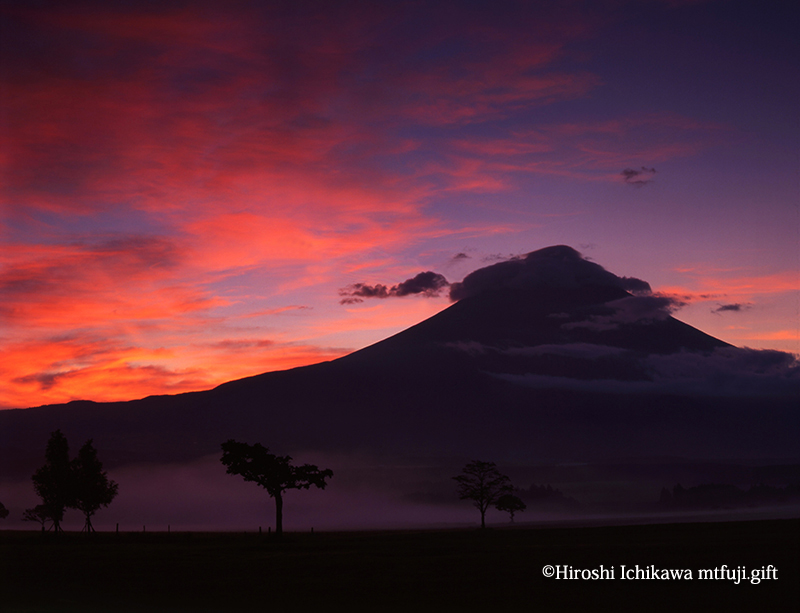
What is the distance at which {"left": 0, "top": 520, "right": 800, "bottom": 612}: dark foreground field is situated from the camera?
39.1 m

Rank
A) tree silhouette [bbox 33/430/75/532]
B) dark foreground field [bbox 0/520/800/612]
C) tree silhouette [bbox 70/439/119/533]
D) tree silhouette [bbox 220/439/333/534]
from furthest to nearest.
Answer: tree silhouette [bbox 70/439/119/533] < tree silhouette [bbox 33/430/75/532] < tree silhouette [bbox 220/439/333/534] < dark foreground field [bbox 0/520/800/612]

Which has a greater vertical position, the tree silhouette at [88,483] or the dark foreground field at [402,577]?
the tree silhouette at [88,483]

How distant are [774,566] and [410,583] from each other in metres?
19.6

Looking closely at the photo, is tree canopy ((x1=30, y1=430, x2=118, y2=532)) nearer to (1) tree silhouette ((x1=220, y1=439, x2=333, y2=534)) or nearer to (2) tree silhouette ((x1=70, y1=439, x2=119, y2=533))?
(2) tree silhouette ((x1=70, y1=439, x2=119, y2=533))

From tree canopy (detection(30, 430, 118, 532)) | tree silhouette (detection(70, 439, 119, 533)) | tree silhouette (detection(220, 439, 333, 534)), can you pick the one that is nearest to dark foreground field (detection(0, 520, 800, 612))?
tree silhouette (detection(220, 439, 333, 534))

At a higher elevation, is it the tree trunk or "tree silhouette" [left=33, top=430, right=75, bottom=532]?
"tree silhouette" [left=33, top=430, right=75, bottom=532]

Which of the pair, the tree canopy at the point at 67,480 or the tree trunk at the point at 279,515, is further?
the tree canopy at the point at 67,480

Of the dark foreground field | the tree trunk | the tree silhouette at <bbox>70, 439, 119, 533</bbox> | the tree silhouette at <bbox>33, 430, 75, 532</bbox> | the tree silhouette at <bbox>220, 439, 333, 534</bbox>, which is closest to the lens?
Result: the dark foreground field

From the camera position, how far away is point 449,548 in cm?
7088

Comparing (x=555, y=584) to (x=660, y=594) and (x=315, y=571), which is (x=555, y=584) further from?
(x=315, y=571)

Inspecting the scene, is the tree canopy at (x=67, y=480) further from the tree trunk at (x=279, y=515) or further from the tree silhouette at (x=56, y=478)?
the tree trunk at (x=279, y=515)

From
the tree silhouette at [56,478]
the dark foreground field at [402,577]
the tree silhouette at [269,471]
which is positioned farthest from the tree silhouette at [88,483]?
the dark foreground field at [402,577]

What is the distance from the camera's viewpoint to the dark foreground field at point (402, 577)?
39.1 m

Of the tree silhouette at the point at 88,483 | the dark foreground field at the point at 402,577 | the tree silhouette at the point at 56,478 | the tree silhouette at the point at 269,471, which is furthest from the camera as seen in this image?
the tree silhouette at the point at 88,483
